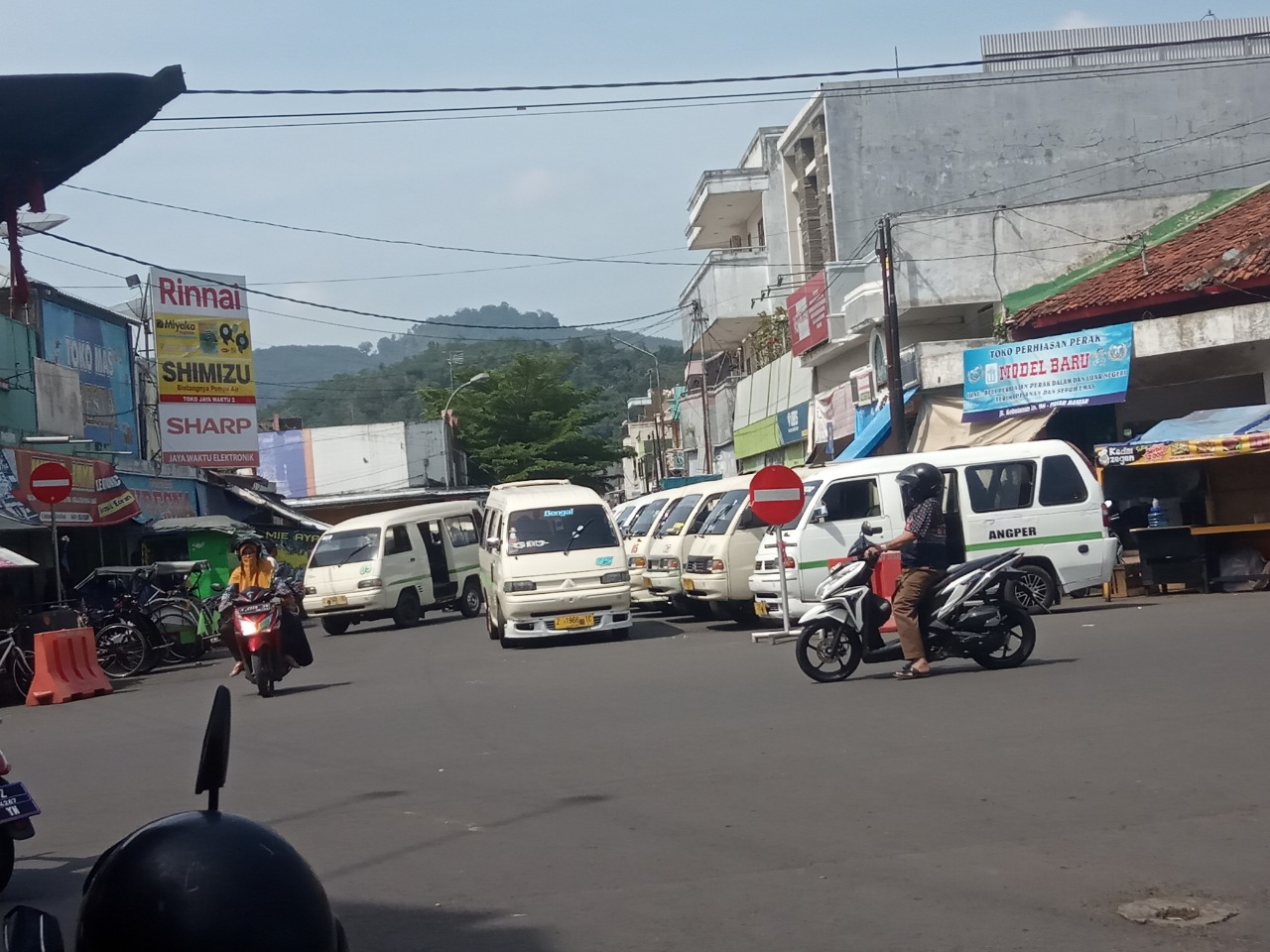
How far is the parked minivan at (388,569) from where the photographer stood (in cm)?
2550

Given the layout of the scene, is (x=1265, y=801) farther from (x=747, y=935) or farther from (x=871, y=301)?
(x=871, y=301)

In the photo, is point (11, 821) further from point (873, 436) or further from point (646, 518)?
point (873, 436)

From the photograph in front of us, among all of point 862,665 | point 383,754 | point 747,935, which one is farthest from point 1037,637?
point 747,935

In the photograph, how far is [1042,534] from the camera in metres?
17.6

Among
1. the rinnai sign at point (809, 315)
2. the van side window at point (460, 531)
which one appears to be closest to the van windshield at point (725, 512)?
the van side window at point (460, 531)

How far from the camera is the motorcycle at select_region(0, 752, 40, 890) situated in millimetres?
6719

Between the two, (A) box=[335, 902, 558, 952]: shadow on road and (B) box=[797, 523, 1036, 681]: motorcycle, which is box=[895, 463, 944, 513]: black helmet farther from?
(A) box=[335, 902, 558, 952]: shadow on road

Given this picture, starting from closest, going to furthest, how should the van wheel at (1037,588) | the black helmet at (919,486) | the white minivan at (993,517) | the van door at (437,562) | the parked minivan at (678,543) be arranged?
1. the black helmet at (919,486)
2. the van wheel at (1037,588)
3. the white minivan at (993,517)
4. the parked minivan at (678,543)
5. the van door at (437,562)

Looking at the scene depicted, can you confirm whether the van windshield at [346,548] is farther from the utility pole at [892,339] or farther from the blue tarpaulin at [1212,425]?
the blue tarpaulin at [1212,425]

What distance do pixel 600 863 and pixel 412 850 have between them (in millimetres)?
1058

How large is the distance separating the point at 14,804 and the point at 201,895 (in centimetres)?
458

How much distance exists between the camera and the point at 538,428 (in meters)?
63.1

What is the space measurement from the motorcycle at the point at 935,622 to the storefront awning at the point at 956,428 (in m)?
12.4

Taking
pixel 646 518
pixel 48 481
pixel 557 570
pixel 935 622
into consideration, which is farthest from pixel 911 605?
pixel 646 518
